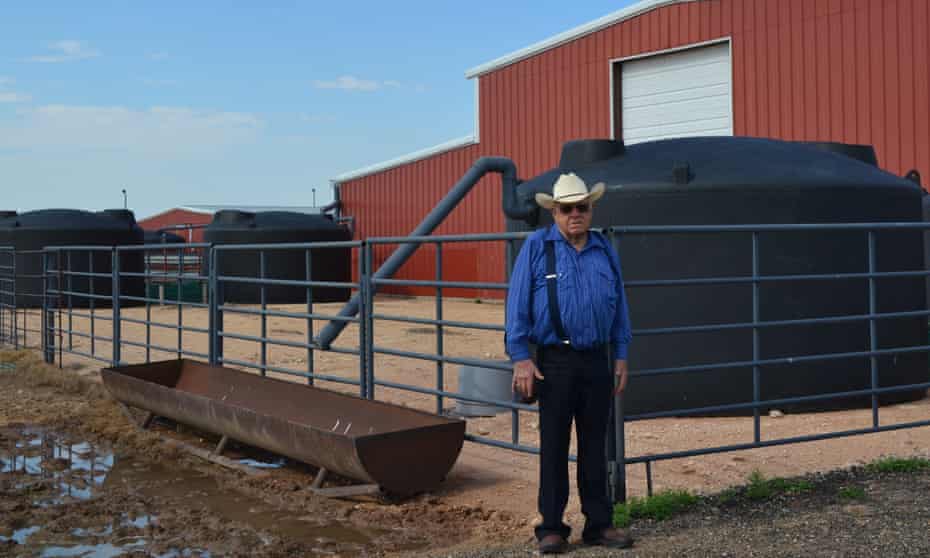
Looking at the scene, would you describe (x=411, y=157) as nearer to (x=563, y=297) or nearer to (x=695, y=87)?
(x=695, y=87)

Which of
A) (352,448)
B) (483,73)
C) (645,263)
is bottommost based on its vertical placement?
(352,448)

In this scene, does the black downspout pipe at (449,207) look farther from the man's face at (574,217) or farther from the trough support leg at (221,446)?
the man's face at (574,217)

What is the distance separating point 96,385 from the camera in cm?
1057

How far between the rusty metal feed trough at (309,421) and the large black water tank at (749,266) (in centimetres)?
263

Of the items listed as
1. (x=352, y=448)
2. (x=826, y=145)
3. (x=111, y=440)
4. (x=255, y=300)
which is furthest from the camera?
(x=255, y=300)

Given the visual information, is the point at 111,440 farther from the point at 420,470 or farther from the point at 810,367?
the point at 810,367

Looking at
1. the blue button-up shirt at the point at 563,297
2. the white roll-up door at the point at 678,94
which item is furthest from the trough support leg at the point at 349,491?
the white roll-up door at the point at 678,94

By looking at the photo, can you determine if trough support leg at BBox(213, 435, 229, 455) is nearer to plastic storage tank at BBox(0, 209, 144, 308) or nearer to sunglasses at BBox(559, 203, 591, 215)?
sunglasses at BBox(559, 203, 591, 215)

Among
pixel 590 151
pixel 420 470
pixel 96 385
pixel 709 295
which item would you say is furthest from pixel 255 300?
pixel 420 470

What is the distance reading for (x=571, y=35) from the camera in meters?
22.0

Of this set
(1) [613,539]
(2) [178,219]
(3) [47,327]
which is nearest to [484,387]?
(1) [613,539]

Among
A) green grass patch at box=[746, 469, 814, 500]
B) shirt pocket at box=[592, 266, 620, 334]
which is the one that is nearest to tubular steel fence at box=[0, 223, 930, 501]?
green grass patch at box=[746, 469, 814, 500]

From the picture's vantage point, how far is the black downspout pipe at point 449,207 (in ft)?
31.1

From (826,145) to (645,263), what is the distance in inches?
132
